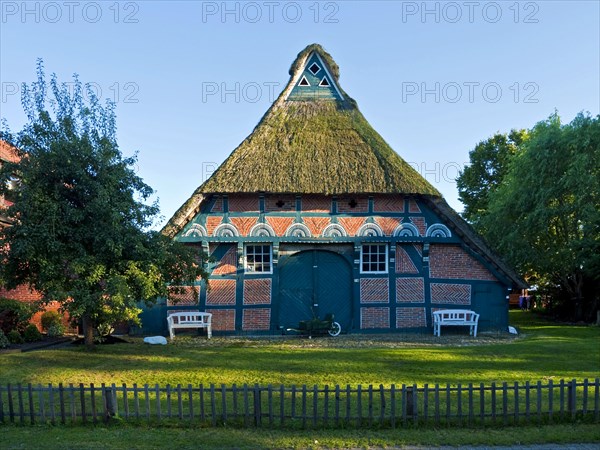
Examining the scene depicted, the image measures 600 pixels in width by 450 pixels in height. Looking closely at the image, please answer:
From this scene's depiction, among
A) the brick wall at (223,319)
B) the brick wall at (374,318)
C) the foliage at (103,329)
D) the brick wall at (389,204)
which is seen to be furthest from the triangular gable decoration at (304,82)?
the foliage at (103,329)

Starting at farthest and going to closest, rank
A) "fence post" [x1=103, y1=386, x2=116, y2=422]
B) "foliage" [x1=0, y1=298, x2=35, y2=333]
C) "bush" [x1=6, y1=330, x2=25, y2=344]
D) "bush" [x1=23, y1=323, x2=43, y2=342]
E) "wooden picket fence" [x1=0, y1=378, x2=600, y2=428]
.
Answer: "bush" [x1=23, y1=323, x2=43, y2=342]
"foliage" [x1=0, y1=298, x2=35, y2=333]
"bush" [x1=6, y1=330, x2=25, y2=344]
"fence post" [x1=103, y1=386, x2=116, y2=422]
"wooden picket fence" [x1=0, y1=378, x2=600, y2=428]

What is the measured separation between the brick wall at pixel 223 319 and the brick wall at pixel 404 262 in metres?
5.94

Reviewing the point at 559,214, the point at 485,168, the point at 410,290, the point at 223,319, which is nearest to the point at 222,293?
the point at 223,319

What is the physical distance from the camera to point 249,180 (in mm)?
A: 15734

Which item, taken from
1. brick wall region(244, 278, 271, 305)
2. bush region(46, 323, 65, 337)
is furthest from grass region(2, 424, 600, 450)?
brick wall region(244, 278, 271, 305)

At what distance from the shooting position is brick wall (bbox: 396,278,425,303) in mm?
16078

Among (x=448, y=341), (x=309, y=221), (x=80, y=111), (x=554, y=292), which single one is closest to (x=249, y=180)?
(x=309, y=221)

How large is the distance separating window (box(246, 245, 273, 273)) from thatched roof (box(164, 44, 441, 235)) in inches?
80.7

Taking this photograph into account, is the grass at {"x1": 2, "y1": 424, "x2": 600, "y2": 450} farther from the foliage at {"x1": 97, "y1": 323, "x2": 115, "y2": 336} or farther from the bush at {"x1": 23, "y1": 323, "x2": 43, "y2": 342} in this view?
the bush at {"x1": 23, "y1": 323, "x2": 43, "y2": 342}

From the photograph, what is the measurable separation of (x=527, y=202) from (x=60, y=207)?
1871 cm

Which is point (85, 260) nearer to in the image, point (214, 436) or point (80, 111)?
point (80, 111)

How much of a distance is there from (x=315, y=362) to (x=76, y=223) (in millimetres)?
6308

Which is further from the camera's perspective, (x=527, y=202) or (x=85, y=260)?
(x=527, y=202)

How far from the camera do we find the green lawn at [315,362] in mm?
9133
